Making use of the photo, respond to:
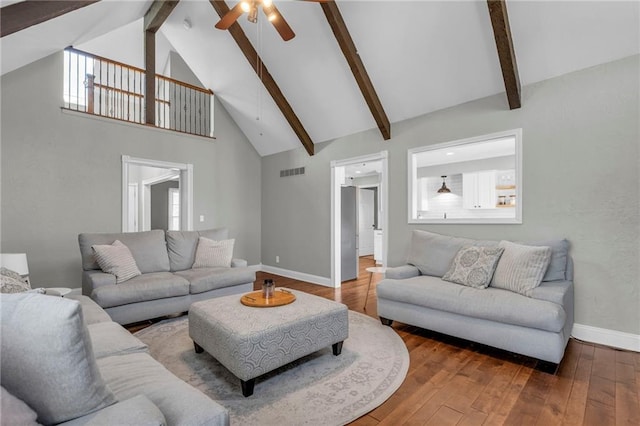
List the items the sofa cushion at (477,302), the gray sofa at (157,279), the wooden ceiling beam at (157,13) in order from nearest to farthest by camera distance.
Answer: the sofa cushion at (477,302), the gray sofa at (157,279), the wooden ceiling beam at (157,13)

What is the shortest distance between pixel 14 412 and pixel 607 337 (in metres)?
4.17

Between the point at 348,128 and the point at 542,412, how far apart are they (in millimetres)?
4219

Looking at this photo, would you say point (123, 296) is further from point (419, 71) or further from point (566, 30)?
point (566, 30)

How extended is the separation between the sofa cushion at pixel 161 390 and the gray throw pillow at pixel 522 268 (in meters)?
2.74

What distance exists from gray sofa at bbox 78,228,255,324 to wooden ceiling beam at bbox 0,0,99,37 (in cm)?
215

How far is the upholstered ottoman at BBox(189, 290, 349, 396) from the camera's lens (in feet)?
6.75

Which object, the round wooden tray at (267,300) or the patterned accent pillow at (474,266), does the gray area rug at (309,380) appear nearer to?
the round wooden tray at (267,300)

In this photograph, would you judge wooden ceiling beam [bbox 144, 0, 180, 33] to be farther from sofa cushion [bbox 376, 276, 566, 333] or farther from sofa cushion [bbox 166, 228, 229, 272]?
sofa cushion [bbox 376, 276, 566, 333]

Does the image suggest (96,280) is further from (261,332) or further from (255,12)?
(255,12)

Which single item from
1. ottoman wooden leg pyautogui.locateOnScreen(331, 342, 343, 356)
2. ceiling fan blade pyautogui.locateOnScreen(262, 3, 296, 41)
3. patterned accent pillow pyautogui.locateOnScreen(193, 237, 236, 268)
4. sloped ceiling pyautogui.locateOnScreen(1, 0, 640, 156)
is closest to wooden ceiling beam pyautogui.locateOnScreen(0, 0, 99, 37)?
sloped ceiling pyautogui.locateOnScreen(1, 0, 640, 156)

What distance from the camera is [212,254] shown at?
14.1 ft

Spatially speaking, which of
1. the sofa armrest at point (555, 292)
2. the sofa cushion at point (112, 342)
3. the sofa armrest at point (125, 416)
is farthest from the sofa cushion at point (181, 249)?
the sofa armrest at point (555, 292)

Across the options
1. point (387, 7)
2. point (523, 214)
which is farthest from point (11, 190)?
point (523, 214)

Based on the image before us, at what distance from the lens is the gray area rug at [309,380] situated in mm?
1912
